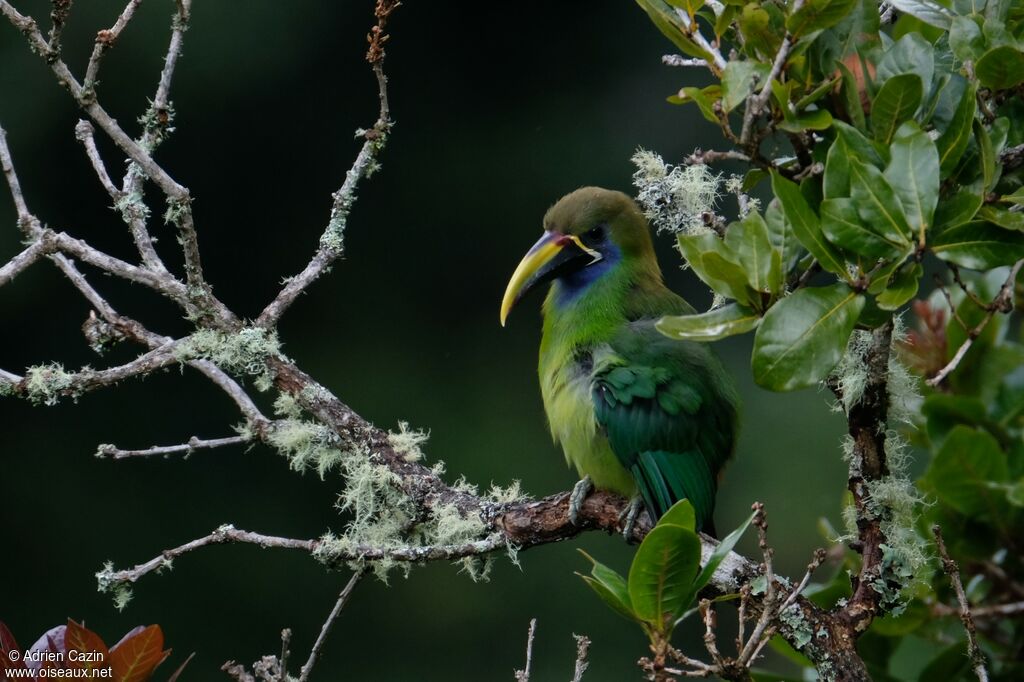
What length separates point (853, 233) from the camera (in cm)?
140

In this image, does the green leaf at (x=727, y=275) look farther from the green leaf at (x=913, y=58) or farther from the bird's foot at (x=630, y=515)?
the bird's foot at (x=630, y=515)

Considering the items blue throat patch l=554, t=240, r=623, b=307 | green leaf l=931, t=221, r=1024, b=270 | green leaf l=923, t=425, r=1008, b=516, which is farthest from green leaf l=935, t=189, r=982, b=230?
blue throat patch l=554, t=240, r=623, b=307

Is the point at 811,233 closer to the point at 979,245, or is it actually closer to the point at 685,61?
the point at 979,245

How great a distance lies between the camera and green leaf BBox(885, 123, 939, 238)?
1.37m

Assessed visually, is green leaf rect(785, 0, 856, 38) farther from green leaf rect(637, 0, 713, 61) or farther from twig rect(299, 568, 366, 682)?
twig rect(299, 568, 366, 682)

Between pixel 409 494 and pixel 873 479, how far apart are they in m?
0.79

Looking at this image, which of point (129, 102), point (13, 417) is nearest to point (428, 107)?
point (129, 102)

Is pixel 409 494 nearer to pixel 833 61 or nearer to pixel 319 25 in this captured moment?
pixel 833 61

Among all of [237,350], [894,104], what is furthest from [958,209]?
[237,350]

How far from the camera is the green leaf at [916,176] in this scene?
4.50 ft

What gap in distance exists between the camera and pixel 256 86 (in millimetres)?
6703

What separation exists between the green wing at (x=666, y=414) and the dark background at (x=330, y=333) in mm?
3692

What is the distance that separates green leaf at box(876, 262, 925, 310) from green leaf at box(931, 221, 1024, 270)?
4cm

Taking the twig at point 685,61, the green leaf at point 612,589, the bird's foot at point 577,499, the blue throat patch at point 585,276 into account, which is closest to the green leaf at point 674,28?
the twig at point 685,61
